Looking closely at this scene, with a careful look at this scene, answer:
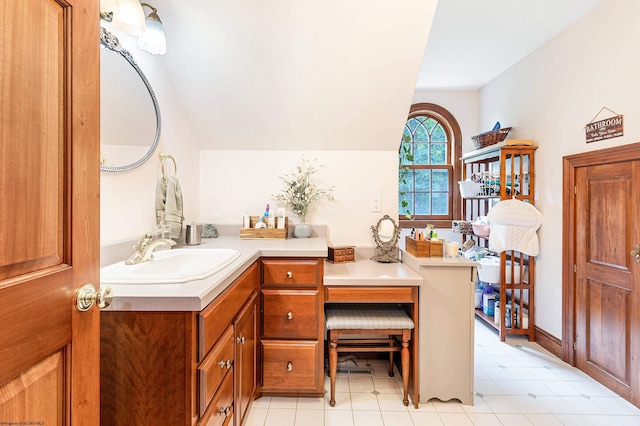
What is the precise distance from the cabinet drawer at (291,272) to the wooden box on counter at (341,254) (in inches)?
15.5

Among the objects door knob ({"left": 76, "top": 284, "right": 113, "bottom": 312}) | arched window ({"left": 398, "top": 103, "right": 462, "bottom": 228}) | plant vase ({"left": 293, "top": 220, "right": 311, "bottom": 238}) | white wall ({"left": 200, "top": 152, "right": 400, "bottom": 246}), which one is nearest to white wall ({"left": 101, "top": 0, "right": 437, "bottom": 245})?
white wall ({"left": 200, "top": 152, "right": 400, "bottom": 246})

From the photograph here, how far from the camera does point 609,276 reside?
215cm

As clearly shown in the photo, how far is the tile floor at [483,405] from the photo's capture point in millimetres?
1766

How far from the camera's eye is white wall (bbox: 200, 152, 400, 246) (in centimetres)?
242

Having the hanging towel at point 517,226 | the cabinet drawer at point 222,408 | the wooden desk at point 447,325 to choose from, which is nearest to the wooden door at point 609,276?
the hanging towel at point 517,226

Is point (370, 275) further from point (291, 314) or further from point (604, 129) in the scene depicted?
point (604, 129)

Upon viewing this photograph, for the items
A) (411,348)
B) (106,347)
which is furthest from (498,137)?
(106,347)

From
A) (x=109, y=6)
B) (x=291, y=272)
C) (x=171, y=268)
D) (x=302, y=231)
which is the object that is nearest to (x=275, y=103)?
(x=302, y=231)

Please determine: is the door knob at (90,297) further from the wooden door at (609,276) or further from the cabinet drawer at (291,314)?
the wooden door at (609,276)

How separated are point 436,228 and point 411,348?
227 cm

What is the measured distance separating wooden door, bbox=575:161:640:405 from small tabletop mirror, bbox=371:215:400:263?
55.8 inches

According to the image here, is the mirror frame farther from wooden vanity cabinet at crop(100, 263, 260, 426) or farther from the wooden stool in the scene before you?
the wooden stool

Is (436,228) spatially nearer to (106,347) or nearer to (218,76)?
(218,76)

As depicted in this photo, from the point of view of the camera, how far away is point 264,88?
81.7 inches
